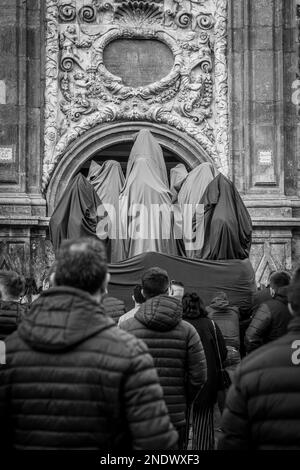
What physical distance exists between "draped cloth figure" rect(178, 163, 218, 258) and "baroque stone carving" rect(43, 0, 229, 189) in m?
3.73

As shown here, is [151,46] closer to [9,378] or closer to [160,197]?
[160,197]

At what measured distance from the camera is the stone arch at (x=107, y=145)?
Answer: 17.7m

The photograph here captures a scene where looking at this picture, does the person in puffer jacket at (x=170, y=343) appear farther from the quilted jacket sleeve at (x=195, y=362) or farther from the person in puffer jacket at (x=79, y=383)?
the person in puffer jacket at (x=79, y=383)

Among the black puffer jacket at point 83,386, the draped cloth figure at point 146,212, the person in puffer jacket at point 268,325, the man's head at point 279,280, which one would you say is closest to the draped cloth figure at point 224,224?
the draped cloth figure at point 146,212

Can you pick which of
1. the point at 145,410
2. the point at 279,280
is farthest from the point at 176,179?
the point at 145,410

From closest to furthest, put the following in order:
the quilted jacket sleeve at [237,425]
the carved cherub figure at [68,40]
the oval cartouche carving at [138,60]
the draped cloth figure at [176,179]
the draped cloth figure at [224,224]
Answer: the quilted jacket sleeve at [237,425] < the draped cloth figure at [224,224] < the draped cloth figure at [176,179] < the carved cherub figure at [68,40] < the oval cartouche carving at [138,60]

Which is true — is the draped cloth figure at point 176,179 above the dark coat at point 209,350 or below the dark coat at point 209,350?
above

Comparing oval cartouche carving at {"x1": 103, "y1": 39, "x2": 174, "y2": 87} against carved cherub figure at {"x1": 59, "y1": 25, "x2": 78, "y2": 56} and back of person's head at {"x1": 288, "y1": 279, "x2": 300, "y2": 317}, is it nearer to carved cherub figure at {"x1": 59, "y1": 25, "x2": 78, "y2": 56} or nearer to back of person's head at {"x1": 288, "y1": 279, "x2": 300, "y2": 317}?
carved cherub figure at {"x1": 59, "y1": 25, "x2": 78, "y2": 56}

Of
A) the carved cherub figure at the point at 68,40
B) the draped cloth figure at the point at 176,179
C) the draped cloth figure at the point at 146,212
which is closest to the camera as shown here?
the draped cloth figure at the point at 146,212

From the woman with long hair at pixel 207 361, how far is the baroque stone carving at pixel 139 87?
32.5 ft

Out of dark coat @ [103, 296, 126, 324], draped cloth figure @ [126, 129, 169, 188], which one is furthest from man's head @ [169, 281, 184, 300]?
draped cloth figure @ [126, 129, 169, 188]

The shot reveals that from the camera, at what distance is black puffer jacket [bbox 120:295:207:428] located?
Result: 20.9 feet

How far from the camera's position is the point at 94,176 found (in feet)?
47.8

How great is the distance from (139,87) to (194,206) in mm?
5033
